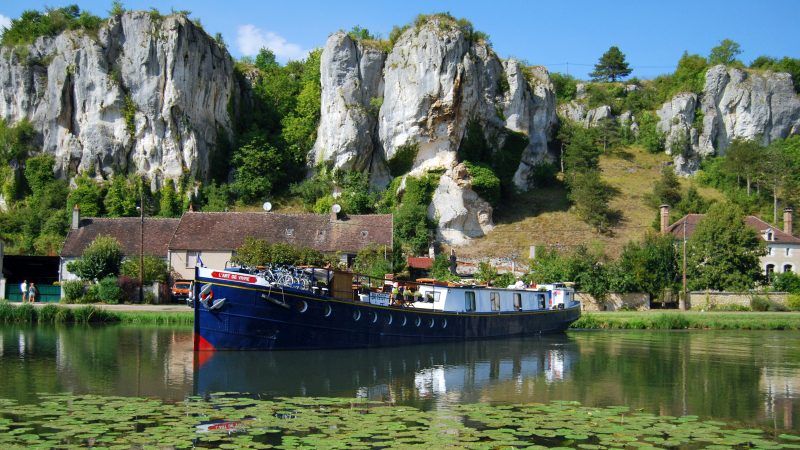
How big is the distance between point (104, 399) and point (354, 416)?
5.37 meters

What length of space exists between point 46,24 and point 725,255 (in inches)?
2221

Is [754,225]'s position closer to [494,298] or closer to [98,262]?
[494,298]

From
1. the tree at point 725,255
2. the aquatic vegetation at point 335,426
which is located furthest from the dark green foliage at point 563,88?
the aquatic vegetation at point 335,426

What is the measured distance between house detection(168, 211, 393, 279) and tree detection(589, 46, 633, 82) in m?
58.4

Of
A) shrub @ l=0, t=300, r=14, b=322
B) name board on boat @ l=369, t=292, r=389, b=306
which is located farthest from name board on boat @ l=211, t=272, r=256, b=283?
shrub @ l=0, t=300, r=14, b=322

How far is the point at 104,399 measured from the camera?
14383 mm

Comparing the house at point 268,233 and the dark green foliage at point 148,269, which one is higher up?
the house at point 268,233

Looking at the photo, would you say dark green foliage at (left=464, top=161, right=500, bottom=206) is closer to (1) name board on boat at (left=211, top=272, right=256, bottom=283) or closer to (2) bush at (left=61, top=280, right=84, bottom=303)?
(2) bush at (left=61, top=280, right=84, bottom=303)

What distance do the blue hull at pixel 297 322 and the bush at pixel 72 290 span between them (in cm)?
1940

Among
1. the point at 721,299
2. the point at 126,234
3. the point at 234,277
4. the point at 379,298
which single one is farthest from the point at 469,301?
the point at 126,234

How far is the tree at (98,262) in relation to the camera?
39.8 m

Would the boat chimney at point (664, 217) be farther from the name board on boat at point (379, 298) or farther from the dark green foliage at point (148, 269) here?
the dark green foliage at point (148, 269)

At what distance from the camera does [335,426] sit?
12461mm

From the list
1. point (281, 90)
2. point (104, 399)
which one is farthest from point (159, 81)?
point (104, 399)
